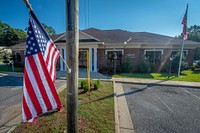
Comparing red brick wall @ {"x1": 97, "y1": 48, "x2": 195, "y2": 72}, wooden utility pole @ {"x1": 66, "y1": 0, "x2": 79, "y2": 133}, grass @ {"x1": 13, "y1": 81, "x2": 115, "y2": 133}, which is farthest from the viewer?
red brick wall @ {"x1": 97, "y1": 48, "x2": 195, "y2": 72}

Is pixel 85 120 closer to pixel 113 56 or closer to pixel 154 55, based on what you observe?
pixel 113 56

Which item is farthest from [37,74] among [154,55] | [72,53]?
[154,55]

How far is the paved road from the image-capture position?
3283 mm

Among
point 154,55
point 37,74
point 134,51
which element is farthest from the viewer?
point 154,55

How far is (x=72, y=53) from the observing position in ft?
6.26

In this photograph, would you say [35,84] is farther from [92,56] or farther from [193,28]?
[193,28]

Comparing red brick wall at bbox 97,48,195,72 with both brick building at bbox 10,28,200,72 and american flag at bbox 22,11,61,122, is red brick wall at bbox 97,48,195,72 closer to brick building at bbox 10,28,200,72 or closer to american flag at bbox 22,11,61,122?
brick building at bbox 10,28,200,72

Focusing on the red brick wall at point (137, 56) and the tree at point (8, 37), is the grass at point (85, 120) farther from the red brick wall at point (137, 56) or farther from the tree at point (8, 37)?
the tree at point (8, 37)

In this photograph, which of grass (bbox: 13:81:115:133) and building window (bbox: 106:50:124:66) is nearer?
grass (bbox: 13:81:115:133)

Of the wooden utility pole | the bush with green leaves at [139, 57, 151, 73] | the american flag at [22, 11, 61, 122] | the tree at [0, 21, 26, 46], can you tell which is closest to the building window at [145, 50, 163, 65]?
the bush with green leaves at [139, 57, 151, 73]

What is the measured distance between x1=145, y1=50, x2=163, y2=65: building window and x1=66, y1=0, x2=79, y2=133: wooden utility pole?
13.5m

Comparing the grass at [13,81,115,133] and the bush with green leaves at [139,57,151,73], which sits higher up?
the bush with green leaves at [139,57,151,73]

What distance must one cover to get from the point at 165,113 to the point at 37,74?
4745 millimetres

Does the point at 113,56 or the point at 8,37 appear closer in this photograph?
the point at 113,56
